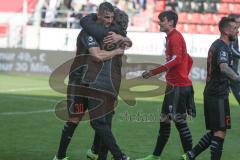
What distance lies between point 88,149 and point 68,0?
913 inches

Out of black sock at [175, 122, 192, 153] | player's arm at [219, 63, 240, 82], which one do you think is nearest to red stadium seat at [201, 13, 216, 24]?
black sock at [175, 122, 192, 153]

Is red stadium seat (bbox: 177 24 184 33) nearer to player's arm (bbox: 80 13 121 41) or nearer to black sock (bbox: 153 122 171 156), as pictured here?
black sock (bbox: 153 122 171 156)

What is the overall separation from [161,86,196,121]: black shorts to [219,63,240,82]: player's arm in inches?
A: 49.3

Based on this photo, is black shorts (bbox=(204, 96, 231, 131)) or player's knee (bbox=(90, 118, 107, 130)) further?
black shorts (bbox=(204, 96, 231, 131))

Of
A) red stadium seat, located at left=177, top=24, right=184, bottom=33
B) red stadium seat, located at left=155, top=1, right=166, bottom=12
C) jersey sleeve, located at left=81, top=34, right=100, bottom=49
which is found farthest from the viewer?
red stadium seat, located at left=155, top=1, right=166, bottom=12

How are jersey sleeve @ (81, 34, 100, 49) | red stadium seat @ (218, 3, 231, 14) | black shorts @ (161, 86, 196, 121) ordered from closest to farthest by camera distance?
jersey sleeve @ (81, 34, 100, 49) → black shorts @ (161, 86, 196, 121) → red stadium seat @ (218, 3, 231, 14)

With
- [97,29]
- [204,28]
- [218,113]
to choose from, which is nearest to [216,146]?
[218,113]

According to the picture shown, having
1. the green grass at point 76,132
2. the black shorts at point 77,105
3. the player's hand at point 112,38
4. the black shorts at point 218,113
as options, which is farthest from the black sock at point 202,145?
the player's hand at point 112,38

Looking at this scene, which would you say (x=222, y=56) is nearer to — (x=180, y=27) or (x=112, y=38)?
(x=112, y=38)

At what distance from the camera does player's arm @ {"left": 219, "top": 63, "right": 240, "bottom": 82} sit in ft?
26.2

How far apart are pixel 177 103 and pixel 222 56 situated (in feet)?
4.44

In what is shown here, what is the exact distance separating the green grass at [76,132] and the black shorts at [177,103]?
0.73 metres

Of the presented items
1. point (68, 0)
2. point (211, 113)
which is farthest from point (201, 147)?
point (68, 0)

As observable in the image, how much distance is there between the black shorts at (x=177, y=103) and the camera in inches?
363
